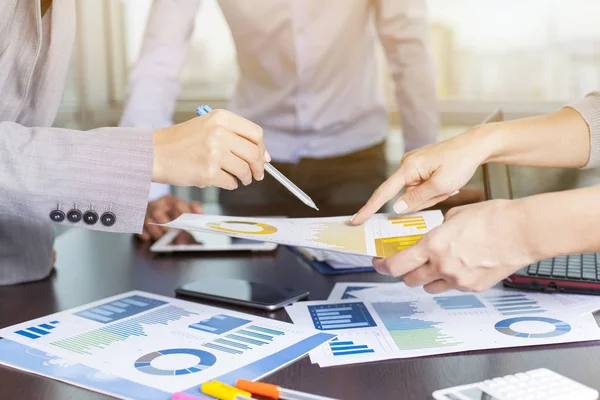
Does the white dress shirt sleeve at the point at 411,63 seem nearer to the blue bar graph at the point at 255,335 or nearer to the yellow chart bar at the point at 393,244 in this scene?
the yellow chart bar at the point at 393,244

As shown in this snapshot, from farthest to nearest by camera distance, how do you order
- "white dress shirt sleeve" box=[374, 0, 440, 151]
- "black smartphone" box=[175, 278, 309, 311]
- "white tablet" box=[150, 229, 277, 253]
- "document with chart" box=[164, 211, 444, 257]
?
"white dress shirt sleeve" box=[374, 0, 440, 151] → "white tablet" box=[150, 229, 277, 253] → "black smartphone" box=[175, 278, 309, 311] → "document with chart" box=[164, 211, 444, 257]

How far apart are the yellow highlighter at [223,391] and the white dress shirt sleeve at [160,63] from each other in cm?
126

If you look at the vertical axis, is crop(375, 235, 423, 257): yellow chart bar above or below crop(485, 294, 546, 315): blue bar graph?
above

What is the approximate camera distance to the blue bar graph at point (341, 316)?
98 cm

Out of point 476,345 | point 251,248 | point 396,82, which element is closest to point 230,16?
point 396,82

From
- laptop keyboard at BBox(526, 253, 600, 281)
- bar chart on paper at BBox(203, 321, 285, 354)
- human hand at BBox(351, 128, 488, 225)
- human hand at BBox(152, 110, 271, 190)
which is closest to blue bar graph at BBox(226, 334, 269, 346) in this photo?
bar chart on paper at BBox(203, 321, 285, 354)

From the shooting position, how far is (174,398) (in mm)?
731

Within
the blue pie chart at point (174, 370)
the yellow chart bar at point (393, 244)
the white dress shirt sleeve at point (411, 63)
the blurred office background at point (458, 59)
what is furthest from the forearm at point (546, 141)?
the blurred office background at point (458, 59)

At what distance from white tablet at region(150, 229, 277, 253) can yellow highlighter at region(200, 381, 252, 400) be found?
70 cm

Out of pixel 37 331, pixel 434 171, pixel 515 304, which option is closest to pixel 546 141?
pixel 434 171

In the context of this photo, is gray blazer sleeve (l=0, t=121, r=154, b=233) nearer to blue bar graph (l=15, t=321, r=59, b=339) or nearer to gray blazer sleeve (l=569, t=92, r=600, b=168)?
blue bar graph (l=15, t=321, r=59, b=339)

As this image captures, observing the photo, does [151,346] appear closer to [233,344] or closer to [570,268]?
[233,344]

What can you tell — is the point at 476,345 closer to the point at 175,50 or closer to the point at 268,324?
the point at 268,324

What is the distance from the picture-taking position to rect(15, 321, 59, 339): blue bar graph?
37.5 inches
